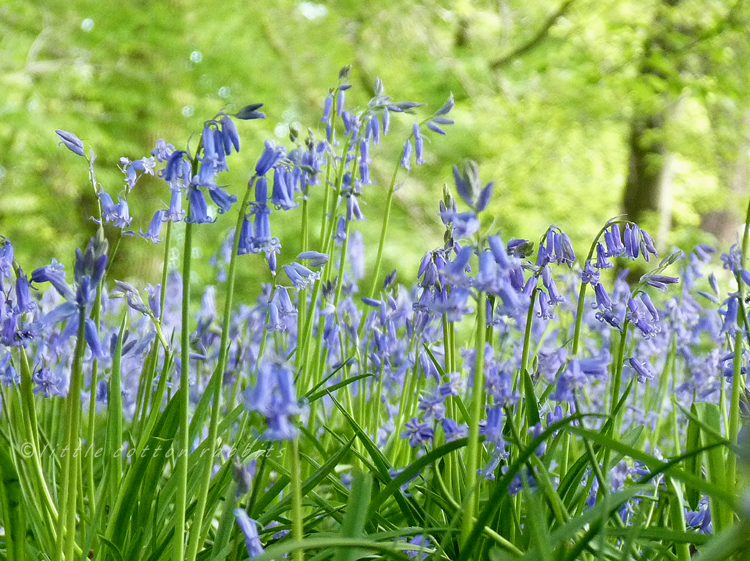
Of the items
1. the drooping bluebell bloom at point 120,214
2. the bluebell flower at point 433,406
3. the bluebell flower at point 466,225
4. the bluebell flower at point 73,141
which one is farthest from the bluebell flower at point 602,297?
the bluebell flower at point 73,141

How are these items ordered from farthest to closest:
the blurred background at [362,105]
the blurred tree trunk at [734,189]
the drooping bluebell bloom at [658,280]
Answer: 1. the blurred background at [362,105]
2. the blurred tree trunk at [734,189]
3. the drooping bluebell bloom at [658,280]

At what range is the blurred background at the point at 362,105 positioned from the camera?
29.4ft

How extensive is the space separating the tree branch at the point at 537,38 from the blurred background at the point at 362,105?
0.21ft

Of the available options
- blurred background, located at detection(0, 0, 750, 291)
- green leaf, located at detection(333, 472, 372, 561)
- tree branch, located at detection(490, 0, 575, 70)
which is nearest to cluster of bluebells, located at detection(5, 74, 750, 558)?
green leaf, located at detection(333, 472, 372, 561)

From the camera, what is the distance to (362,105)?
9672 millimetres

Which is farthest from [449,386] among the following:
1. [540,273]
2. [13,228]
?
[13,228]

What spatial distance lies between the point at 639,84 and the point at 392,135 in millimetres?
8420

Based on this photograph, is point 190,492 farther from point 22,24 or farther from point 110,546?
point 22,24

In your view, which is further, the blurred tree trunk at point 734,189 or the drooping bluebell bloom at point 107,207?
the blurred tree trunk at point 734,189

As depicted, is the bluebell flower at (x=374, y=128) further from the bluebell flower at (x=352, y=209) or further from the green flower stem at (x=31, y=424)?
the green flower stem at (x=31, y=424)

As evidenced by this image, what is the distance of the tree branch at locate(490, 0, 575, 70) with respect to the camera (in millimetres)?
9468

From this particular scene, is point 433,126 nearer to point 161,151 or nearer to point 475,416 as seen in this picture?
point 161,151

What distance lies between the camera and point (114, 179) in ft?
32.9

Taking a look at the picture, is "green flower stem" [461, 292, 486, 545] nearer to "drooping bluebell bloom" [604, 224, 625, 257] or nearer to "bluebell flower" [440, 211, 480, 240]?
"bluebell flower" [440, 211, 480, 240]
